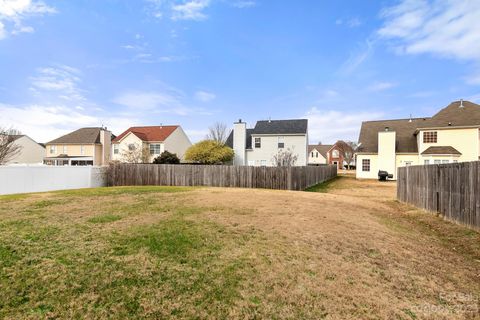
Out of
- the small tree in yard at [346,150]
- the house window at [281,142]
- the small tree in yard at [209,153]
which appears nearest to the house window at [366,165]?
the house window at [281,142]

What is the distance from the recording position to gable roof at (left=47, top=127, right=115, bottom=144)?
41.1 m

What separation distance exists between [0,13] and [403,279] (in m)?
16.1

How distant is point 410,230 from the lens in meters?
7.43

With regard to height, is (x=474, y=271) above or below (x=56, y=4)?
below

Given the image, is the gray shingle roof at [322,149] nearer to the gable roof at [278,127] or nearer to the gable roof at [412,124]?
the gable roof at [412,124]

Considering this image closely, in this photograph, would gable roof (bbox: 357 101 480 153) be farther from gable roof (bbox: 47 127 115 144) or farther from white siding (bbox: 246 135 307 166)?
gable roof (bbox: 47 127 115 144)

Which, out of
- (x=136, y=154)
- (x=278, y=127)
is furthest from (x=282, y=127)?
(x=136, y=154)

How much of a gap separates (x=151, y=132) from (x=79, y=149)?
42.6ft

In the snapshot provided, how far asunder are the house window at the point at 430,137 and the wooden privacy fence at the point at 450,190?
18.3 meters

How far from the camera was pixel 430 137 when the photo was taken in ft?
87.1

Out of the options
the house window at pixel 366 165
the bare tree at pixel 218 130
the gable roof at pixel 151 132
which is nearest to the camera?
the house window at pixel 366 165

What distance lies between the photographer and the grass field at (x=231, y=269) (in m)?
3.15

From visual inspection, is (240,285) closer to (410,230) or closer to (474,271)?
(474,271)

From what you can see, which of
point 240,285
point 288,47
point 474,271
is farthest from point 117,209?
point 288,47
